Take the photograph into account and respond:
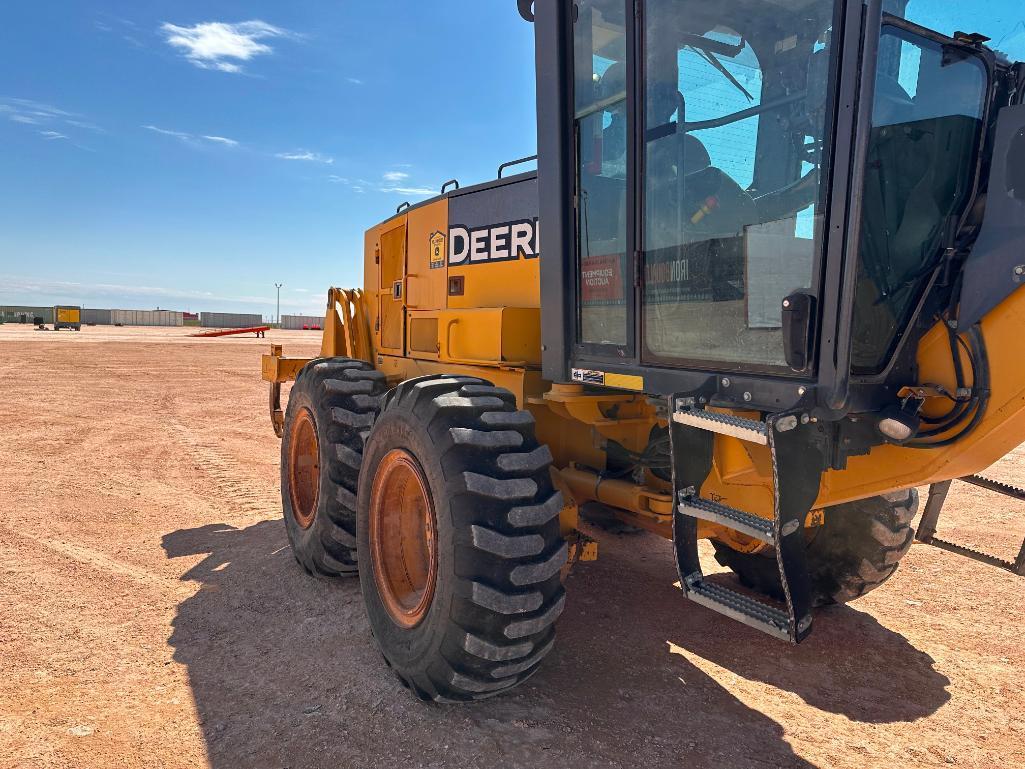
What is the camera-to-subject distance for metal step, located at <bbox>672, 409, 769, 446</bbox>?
255 centimetres

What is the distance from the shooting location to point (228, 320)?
81812 millimetres

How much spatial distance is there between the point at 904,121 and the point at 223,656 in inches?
154

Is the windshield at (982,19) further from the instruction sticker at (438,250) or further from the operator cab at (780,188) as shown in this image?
the instruction sticker at (438,250)

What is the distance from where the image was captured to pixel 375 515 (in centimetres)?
396

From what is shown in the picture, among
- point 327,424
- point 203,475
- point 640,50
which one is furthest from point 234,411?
point 640,50

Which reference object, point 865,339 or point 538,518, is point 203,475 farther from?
point 865,339

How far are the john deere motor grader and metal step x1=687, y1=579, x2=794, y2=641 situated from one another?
0.4 inches

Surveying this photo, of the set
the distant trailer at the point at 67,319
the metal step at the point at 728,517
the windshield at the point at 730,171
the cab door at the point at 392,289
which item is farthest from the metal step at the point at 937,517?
the distant trailer at the point at 67,319

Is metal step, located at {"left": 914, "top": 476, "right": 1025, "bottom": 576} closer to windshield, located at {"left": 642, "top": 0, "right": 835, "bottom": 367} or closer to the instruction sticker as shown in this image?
windshield, located at {"left": 642, "top": 0, "right": 835, "bottom": 367}

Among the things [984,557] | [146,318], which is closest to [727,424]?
[984,557]

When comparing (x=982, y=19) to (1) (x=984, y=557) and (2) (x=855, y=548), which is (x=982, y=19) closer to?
(1) (x=984, y=557)

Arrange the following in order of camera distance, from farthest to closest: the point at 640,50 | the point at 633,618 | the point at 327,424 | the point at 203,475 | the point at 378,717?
the point at 203,475 → the point at 327,424 → the point at 633,618 → the point at 378,717 → the point at 640,50

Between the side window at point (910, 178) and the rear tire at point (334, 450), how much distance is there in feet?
10.5

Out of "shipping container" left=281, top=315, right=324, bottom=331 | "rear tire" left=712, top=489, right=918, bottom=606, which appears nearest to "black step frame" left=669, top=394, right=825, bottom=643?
"rear tire" left=712, top=489, right=918, bottom=606
